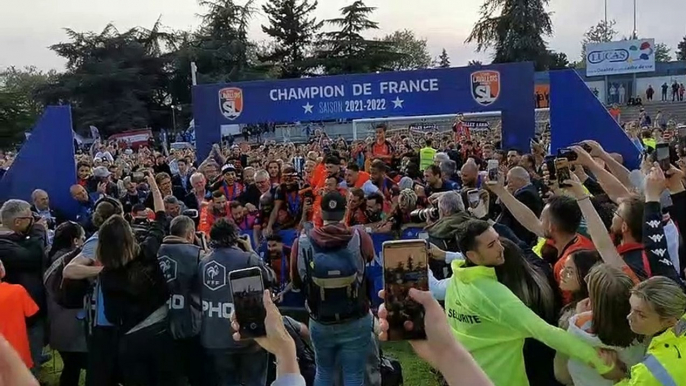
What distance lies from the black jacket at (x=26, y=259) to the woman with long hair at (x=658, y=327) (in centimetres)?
451

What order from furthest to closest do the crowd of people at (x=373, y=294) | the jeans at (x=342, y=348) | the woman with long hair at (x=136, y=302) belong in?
the jeans at (x=342, y=348) < the woman with long hair at (x=136, y=302) < the crowd of people at (x=373, y=294)

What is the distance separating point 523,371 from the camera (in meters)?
3.25

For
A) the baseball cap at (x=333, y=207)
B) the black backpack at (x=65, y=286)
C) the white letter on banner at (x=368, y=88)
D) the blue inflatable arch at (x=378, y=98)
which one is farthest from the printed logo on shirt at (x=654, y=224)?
the white letter on banner at (x=368, y=88)

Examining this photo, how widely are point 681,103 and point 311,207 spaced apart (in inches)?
1720

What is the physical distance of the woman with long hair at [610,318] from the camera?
2828mm

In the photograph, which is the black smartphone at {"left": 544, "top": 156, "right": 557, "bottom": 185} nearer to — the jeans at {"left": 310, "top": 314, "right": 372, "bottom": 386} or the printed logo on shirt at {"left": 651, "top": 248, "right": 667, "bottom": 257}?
the printed logo on shirt at {"left": 651, "top": 248, "right": 667, "bottom": 257}

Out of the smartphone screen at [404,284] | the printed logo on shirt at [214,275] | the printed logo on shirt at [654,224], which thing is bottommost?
the printed logo on shirt at [214,275]

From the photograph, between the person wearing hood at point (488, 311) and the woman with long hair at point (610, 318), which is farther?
the person wearing hood at point (488, 311)

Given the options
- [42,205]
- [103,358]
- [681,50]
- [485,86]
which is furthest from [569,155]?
[681,50]

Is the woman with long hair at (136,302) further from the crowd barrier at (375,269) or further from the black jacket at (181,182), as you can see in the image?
the black jacket at (181,182)

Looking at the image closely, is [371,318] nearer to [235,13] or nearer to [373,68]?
[373,68]

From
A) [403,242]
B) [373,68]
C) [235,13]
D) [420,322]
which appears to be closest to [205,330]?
[403,242]

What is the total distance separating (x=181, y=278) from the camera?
4.68 metres

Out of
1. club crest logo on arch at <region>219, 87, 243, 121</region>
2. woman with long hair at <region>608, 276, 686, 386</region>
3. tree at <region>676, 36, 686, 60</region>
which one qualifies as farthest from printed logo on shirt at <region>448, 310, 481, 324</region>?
tree at <region>676, 36, 686, 60</region>
